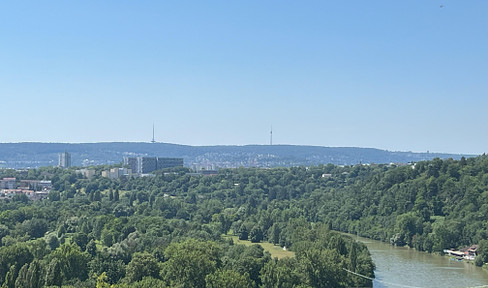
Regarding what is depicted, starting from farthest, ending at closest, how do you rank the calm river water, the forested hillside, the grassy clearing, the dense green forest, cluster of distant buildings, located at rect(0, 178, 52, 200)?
cluster of distant buildings, located at rect(0, 178, 52, 200) → the grassy clearing → the calm river water → the dense green forest → the forested hillside

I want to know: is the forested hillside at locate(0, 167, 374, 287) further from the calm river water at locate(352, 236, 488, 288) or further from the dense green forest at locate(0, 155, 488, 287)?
the calm river water at locate(352, 236, 488, 288)

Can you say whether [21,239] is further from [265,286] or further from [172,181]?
[172,181]

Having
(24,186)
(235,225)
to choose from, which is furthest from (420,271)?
(24,186)

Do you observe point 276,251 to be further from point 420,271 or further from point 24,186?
point 24,186

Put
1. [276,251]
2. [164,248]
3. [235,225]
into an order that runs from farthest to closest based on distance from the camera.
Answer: [235,225]
[276,251]
[164,248]

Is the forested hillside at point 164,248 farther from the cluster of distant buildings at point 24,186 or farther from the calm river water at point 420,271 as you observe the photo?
the cluster of distant buildings at point 24,186

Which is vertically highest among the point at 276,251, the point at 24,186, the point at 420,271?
the point at 24,186

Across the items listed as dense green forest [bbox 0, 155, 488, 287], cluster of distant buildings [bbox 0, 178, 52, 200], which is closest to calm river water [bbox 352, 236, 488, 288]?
dense green forest [bbox 0, 155, 488, 287]
